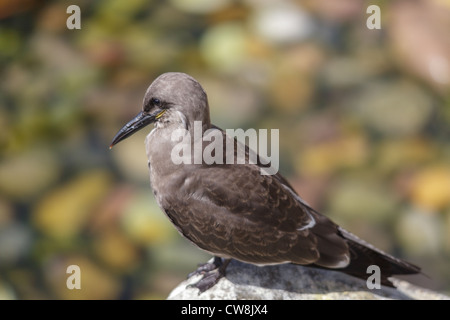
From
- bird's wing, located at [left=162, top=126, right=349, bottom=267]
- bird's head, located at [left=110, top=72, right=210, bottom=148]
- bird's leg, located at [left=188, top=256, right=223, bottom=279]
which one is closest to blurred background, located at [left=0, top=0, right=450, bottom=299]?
bird's leg, located at [left=188, top=256, right=223, bottom=279]

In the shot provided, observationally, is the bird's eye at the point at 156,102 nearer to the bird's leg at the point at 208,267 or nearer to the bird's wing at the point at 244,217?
the bird's wing at the point at 244,217

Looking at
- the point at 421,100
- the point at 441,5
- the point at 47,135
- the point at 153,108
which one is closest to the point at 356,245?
the point at 153,108

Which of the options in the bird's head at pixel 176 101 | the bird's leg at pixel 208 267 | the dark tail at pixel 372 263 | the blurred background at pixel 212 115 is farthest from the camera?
the blurred background at pixel 212 115

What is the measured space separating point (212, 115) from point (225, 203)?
1364mm

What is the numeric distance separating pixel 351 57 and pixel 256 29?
58 cm

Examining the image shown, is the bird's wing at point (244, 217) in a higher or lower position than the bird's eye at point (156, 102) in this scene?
lower

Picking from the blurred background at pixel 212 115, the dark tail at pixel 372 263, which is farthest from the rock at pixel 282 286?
the blurred background at pixel 212 115

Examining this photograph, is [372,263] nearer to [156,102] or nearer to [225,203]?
[225,203]

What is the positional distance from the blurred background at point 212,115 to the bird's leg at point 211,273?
0.73 meters

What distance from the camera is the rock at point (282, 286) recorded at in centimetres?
213

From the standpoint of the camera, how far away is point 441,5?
12.3ft

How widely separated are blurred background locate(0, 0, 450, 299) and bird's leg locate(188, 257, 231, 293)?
732 millimetres
